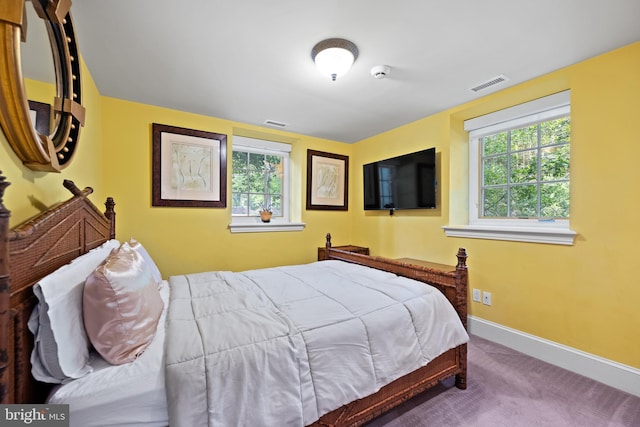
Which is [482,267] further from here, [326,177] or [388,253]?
[326,177]

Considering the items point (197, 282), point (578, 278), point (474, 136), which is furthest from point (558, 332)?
point (197, 282)

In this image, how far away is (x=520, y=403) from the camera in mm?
1625

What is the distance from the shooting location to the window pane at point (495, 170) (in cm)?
262

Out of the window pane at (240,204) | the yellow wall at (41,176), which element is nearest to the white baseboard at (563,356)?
the window pane at (240,204)

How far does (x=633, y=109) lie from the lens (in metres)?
1.74

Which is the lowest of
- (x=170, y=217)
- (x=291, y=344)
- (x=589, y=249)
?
(x=291, y=344)

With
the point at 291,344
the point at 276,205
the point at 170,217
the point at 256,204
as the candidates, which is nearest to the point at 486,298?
the point at 291,344

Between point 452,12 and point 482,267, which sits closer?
point 452,12

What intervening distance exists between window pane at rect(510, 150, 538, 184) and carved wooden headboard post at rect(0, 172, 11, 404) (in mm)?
3315

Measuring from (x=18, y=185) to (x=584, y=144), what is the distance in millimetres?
3336

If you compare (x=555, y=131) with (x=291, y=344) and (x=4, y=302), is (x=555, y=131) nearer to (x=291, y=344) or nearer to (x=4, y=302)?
(x=291, y=344)

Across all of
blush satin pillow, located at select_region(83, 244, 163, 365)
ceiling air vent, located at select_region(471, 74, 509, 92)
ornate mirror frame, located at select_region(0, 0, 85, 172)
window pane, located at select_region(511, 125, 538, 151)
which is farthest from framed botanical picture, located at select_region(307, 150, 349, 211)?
blush satin pillow, located at select_region(83, 244, 163, 365)

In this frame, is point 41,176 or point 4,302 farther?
point 41,176

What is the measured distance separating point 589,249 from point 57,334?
3.04 meters
